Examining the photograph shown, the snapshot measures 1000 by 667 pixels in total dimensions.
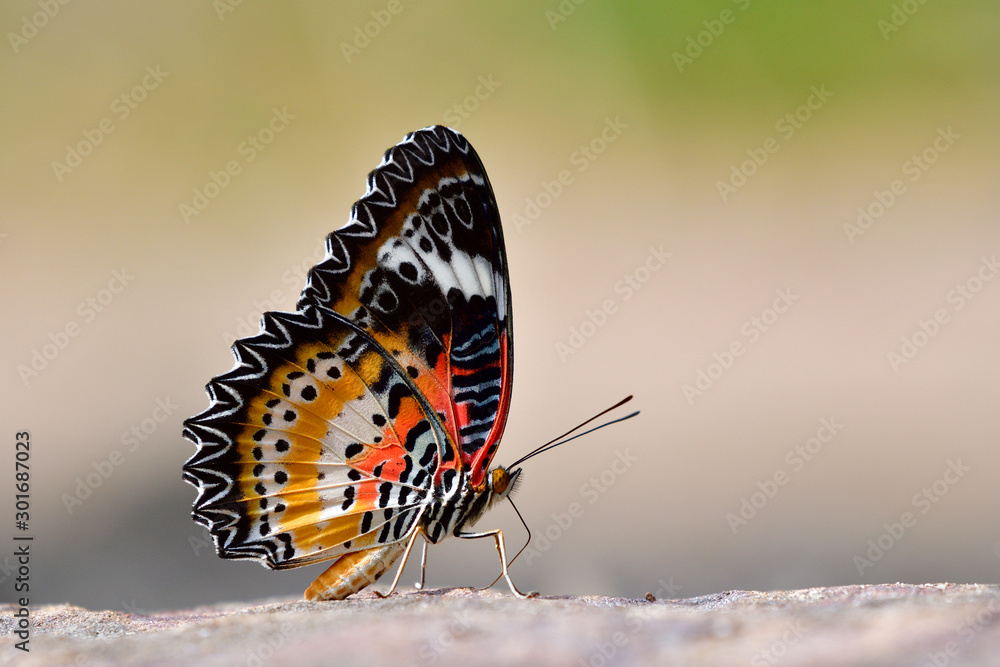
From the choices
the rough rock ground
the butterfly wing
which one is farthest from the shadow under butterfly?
the rough rock ground

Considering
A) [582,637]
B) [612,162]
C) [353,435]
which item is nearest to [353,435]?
[353,435]

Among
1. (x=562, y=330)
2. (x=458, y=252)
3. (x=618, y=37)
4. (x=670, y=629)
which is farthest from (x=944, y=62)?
(x=670, y=629)

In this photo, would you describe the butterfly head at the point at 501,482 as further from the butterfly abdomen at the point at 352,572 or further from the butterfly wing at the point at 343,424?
the butterfly abdomen at the point at 352,572

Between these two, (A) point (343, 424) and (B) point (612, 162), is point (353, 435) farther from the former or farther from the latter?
(B) point (612, 162)

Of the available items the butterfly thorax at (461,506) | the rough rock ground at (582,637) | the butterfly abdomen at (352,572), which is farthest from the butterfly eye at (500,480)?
the rough rock ground at (582,637)

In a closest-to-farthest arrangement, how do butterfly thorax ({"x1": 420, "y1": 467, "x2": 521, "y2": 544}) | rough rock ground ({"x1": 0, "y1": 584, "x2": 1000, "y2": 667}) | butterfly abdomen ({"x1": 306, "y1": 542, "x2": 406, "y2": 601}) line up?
1. rough rock ground ({"x1": 0, "y1": 584, "x2": 1000, "y2": 667})
2. butterfly abdomen ({"x1": 306, "y1": 542, "x2": 406, "y2": 601})
3. butterfly thorax ({"x1": 420, "y1": 467, "x2": 521, "y2": 544})

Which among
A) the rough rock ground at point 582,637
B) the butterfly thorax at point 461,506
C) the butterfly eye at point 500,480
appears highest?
the butterfly eye at point 500,480

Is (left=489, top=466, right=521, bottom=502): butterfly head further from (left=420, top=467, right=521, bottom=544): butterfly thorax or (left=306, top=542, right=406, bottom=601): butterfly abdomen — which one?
(left=306, top=542, right=406, bottom=601): butterfly abdomen
